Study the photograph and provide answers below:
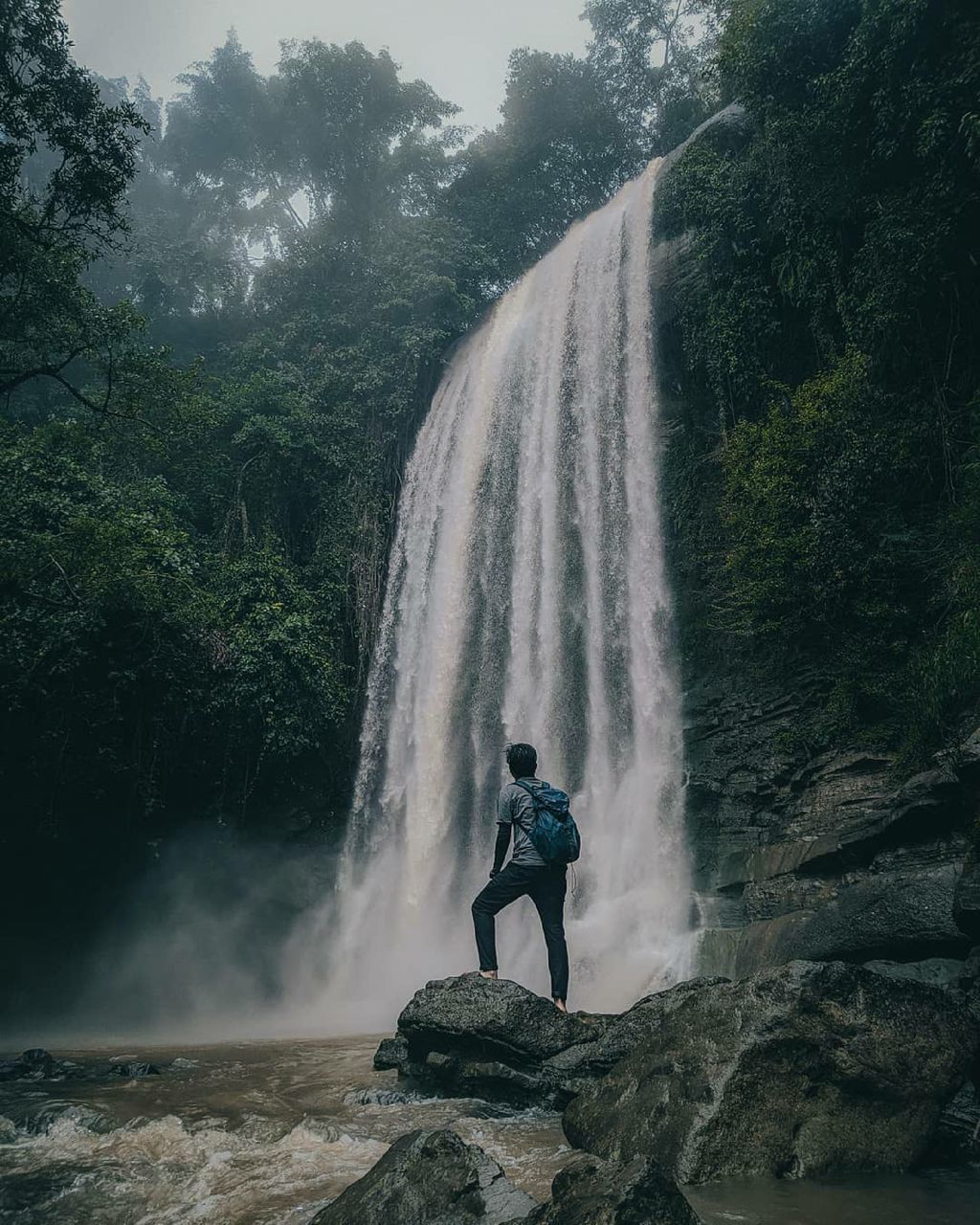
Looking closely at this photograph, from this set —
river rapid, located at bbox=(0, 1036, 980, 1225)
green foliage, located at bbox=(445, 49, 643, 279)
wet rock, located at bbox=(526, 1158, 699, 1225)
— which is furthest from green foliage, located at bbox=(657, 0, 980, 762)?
green foliage, located at bbox=(445, 49, 643, 279)

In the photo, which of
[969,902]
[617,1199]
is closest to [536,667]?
[969,902]

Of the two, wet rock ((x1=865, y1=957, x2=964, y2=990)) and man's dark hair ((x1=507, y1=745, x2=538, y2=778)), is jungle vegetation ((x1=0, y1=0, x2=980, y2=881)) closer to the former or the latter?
wet rock ((x1=865, y1=957, x2=964, y2=990))

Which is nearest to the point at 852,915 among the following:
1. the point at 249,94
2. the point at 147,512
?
the point at 147,512

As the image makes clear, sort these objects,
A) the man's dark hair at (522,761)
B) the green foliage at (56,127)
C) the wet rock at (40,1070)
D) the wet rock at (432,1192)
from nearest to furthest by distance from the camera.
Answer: the wet rock at (432,1192)
the man's dark hair at (522,761)
the wet rock at (40,1070)
the green foliage at (56,127)

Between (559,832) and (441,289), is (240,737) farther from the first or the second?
(441,289)

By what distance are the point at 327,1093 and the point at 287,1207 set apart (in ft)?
7.09

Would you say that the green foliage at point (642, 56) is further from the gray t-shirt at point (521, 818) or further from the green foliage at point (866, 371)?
the gray t-shirt at point (521, 818)

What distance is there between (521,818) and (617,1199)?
308 centimetres

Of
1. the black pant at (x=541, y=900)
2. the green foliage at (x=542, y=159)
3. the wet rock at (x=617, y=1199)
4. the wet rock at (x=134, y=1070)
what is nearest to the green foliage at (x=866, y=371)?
the black pant at (x=541, y=900)

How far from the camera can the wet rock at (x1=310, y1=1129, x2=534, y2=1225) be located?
263cm

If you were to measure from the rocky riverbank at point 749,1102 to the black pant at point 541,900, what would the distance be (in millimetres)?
878

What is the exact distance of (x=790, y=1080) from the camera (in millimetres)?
3473

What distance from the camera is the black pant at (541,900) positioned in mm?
5312

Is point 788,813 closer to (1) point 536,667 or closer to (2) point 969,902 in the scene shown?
(2) point 969,902
